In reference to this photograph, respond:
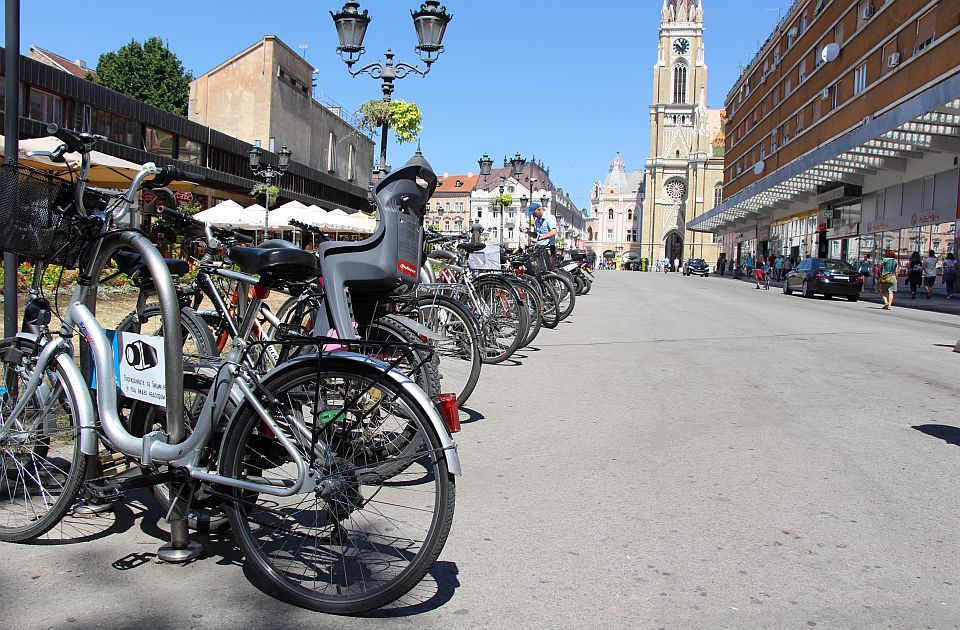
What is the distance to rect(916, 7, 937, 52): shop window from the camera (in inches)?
1162

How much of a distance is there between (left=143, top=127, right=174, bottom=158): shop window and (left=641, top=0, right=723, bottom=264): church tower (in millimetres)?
95475

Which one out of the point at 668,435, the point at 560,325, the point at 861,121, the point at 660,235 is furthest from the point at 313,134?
the point at 660,235

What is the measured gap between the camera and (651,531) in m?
3.58

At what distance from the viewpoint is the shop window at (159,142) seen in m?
32.8

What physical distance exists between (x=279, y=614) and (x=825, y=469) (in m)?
3.33

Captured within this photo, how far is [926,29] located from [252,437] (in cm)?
3485

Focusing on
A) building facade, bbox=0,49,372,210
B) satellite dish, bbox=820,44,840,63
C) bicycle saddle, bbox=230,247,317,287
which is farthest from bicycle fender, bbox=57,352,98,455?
satellite dish, bbox=820,44,840,63

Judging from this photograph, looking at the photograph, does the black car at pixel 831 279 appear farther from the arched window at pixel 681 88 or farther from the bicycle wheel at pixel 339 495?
the arched window at pixel 681 88

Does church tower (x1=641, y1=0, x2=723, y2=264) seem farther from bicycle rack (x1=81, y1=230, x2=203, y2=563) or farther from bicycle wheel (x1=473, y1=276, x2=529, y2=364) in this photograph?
bicycle rack (x1=81, y1=230, x2=203, y2=563)

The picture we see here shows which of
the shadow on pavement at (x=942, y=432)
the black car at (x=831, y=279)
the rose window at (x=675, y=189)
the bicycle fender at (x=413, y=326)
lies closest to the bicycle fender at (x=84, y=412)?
the bicycle fender at (x=413, y=326)

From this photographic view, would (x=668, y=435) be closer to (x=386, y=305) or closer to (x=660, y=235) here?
(x=386, y=305)

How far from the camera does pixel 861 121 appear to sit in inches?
1489

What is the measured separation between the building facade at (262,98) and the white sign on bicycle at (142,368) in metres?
40.5

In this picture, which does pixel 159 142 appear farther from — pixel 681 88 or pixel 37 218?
pixel 681 88
